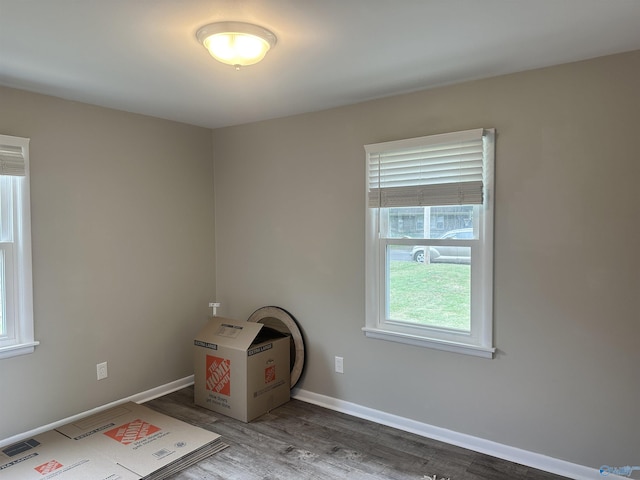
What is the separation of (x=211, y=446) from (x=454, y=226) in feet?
7.10

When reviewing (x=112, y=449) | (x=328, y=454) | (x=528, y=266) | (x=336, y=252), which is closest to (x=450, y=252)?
(x=528, y=266)

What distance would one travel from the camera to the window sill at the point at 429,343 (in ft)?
8.99

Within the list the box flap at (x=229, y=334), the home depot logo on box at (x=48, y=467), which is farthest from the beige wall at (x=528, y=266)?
the home depot logo on box at (x=48, y=467)

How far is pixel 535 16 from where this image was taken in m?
Result: 1.88

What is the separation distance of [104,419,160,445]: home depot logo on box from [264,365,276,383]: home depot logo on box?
82 cm

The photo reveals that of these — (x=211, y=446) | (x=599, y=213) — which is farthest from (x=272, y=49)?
(x=211, y=446)

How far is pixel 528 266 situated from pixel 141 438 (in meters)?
2.74

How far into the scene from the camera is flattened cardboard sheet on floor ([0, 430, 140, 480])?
2480 millimetres

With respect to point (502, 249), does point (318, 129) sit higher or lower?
higher

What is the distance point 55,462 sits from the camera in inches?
103

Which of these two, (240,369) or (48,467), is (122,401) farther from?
(240,369)

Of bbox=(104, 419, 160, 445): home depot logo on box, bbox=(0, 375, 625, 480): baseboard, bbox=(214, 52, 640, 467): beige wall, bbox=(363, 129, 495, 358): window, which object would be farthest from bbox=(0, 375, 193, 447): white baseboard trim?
A: bbox=(363, 129, 495, 358): window

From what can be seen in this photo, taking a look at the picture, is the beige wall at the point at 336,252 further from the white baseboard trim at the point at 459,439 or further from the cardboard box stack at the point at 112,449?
the cardboard box stack at the point at 112,449

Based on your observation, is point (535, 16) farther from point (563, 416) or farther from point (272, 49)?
point (563, 416)
